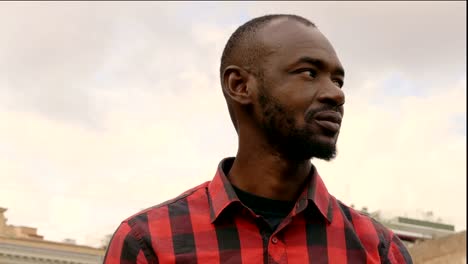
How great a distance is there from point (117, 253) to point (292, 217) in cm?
41

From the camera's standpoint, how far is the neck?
247cm

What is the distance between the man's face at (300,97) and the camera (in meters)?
2.41

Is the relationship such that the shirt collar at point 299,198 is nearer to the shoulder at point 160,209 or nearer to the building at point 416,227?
the shoulder at point 160,209

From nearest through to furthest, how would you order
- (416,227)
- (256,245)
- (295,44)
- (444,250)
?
(256,245)
(295,44)
(444,250)
(416,227)

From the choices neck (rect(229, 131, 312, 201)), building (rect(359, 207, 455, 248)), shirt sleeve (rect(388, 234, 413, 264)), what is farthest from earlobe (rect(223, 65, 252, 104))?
building (rect(359, 207, 455, 248))

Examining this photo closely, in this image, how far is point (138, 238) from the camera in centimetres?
242

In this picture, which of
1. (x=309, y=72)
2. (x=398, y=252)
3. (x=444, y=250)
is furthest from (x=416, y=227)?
(x=309, y=72)

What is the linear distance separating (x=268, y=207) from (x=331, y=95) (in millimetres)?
303

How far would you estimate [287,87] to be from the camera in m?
2.43

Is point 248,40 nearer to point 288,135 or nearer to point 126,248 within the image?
point 288,135

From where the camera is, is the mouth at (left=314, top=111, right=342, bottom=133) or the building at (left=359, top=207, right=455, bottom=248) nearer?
the mouth at (left=314, top=111, right=342, bottom=133)

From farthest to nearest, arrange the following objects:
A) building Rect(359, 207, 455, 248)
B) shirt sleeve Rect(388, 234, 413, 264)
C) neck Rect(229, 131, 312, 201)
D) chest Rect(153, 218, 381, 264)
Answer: building Rect(359, 207, 455, 248) → shirt sleeve Rect(388, 234, 413, 264) → neck Rect(229, 131, 312, 201) → chest Rect(153, 218, 381, 264)

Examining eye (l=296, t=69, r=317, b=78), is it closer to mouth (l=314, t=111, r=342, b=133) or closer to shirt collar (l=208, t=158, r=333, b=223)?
mouth (l=314, t=111, r=342, b=133)

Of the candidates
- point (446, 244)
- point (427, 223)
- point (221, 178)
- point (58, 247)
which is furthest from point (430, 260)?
point (427, 223)
